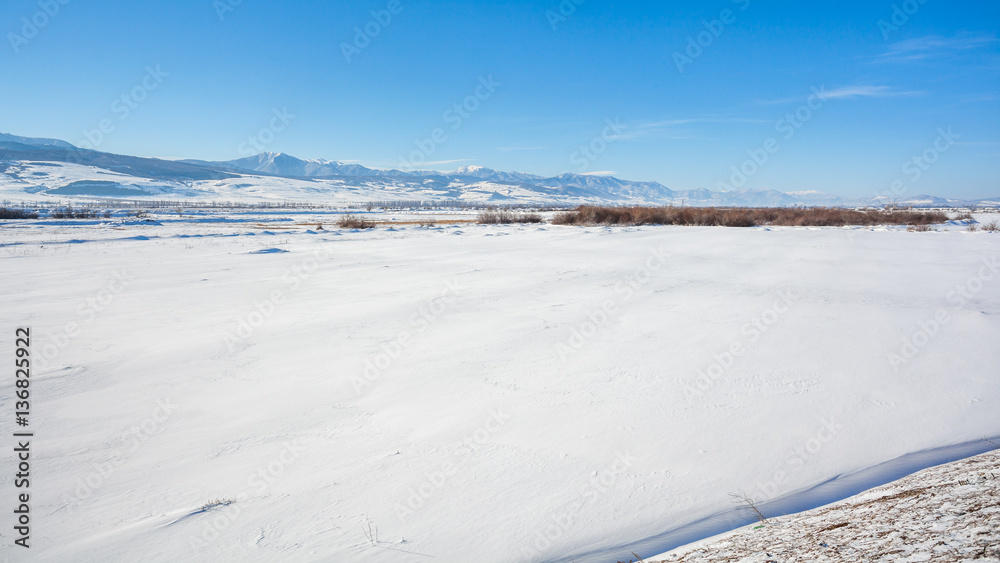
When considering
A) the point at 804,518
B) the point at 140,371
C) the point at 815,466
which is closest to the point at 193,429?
the point at 140,371

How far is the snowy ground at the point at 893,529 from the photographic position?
6.02 feet

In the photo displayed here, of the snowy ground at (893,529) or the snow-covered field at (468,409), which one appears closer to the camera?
the snowy ground at (893,529)

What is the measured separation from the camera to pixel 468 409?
4.63 m

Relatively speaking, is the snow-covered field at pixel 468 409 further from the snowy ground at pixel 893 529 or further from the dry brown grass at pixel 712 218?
the dry brown grass at pixel 712 218

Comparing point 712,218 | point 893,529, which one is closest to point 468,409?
point 893,529

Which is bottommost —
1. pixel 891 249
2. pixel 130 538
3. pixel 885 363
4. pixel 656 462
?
pixel 130 538

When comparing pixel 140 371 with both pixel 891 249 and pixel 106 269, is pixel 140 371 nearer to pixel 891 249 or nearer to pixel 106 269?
pixel 106 269

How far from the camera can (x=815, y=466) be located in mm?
3668

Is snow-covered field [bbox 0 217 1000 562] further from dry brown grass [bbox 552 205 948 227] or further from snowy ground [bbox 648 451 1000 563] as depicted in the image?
dry brown grass [bbox 552 205 948 227]

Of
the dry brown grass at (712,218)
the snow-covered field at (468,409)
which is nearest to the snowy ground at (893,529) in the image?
the snow-covered field at (468,409)

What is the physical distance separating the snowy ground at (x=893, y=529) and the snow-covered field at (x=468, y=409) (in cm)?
42

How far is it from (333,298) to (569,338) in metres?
4.97

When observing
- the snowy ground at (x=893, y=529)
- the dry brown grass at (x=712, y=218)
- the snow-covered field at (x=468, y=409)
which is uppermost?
the dry brown grass at (x=712, y=218)

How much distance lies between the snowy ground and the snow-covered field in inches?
16.5
